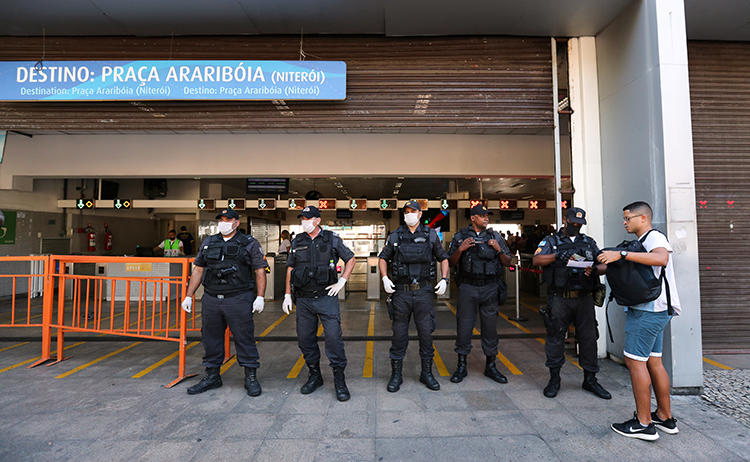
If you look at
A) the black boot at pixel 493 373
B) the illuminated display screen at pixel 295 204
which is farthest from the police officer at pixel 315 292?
the illuminated display screen at pixel 295 204

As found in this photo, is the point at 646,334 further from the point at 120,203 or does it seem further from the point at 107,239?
the point at 107,239

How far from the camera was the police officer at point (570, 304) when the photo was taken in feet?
11.5

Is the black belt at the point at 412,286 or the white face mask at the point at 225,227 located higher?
the white face mask at the point at 225,227

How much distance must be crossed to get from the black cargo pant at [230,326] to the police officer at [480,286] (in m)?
2.27

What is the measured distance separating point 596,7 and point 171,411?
21.4 feet

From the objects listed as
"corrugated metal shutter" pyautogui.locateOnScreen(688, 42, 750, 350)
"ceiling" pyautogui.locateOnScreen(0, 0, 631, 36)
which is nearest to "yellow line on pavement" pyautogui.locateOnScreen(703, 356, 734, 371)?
"corrugated metal shutter" pyautogui.locateOnScreen(688, 42, 750, 350)

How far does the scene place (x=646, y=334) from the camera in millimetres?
2803

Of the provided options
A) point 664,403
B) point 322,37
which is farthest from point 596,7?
point 664,403

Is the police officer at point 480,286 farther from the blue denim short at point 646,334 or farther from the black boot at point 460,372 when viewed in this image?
the blue denim short at point 646,334

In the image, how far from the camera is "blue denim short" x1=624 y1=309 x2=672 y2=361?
280 centimetres

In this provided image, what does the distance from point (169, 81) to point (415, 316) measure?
14.4 ft

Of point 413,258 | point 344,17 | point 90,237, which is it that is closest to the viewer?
point 413,258

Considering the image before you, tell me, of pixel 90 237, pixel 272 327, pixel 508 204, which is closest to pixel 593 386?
pixel 272 327

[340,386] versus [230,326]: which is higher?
[230,326]
